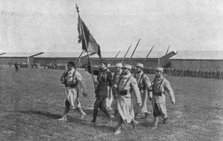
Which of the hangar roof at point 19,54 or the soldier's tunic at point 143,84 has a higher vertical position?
the soldier's tunic at point 143,84

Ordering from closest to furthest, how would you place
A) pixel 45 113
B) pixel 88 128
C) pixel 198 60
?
pixel 88 128, pixel 45 113, pixel 198 60

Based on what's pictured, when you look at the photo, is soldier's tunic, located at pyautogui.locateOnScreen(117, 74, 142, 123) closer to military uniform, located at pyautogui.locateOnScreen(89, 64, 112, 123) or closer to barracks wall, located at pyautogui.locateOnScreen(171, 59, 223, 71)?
military uniform, located at pyautogui.locateOnScreen(89, 64, 112, 123)

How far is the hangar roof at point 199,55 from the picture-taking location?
5079 centimetres

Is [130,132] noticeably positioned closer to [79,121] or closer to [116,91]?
[116,91]

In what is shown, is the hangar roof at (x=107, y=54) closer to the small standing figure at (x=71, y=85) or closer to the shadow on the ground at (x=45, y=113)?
the shadow on the ground at (x=45, y=113)

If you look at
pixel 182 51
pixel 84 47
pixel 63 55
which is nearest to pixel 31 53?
pixel 63 55

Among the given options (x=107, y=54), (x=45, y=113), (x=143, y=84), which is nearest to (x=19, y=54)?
(x=107, y=54)

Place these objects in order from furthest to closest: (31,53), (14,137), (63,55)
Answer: (31,53) → (63,55) → (14,137)

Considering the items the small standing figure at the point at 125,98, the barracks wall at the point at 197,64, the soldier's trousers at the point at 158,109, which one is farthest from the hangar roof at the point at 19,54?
the small standing figure at the point at 125,98

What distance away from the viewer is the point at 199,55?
53750mm

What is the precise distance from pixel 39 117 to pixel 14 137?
258 cm

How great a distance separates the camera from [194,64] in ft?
170

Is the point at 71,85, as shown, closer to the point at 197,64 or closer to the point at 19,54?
the point at 197,64

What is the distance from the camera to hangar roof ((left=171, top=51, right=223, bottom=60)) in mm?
50787
